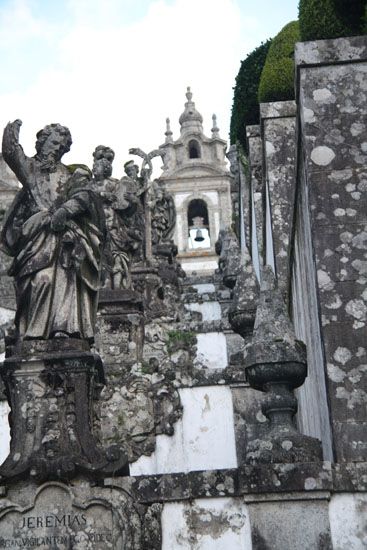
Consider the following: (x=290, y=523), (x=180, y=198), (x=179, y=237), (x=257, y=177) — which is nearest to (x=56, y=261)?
(x=290, y=523)

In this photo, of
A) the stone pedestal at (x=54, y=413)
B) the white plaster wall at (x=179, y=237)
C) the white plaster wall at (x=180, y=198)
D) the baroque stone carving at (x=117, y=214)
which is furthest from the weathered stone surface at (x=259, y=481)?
the white plaster wall at (x=180, y=198)

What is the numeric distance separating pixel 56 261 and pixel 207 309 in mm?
13015

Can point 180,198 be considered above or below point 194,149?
below

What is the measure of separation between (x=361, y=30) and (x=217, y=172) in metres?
38.9

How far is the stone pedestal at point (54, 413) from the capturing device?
20.7 feet

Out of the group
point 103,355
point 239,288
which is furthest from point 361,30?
point 103,355

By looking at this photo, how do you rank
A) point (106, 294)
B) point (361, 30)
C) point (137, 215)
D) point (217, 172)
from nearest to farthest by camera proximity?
point (361, 30)
point (106, 294)
point (137, 215)
point (217, 172)

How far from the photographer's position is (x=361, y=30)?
9617mm

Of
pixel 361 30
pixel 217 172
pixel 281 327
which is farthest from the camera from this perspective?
pixel 217 172

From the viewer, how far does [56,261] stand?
7324 mm

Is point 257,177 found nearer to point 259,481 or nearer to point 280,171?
point 280,171

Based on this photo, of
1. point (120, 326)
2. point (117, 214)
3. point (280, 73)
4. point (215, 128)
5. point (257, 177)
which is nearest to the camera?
point (280, 73)

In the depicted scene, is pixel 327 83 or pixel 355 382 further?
pixel 327 83

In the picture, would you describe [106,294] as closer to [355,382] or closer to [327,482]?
[355,382]
